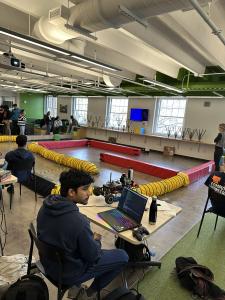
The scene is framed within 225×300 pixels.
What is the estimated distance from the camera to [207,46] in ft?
12.9

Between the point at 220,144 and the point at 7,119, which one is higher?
the point at 7,119

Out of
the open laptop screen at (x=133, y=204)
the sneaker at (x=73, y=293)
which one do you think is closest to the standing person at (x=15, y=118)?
the open laptop screen at (x=133, y=204)

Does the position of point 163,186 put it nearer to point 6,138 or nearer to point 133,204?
point 133,204

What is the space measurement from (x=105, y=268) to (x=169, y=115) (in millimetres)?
9765

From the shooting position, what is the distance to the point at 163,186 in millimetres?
4805

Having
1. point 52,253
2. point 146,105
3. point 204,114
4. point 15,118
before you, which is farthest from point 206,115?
point 52,253

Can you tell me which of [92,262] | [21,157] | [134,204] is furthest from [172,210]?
[21,157]

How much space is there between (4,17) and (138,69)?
4036 millimetres

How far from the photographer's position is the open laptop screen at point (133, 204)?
6.45 ft

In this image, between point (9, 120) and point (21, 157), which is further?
point (9, 120)

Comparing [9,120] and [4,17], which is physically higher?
[4,17]

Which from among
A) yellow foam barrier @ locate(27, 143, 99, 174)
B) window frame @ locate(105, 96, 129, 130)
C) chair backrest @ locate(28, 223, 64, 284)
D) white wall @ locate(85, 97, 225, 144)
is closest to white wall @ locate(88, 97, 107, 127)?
window frame @ locate(105, 96, 129, 130)

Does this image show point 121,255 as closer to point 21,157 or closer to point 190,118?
point 21,157

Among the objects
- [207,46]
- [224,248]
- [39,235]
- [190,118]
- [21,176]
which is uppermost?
[207,46]
